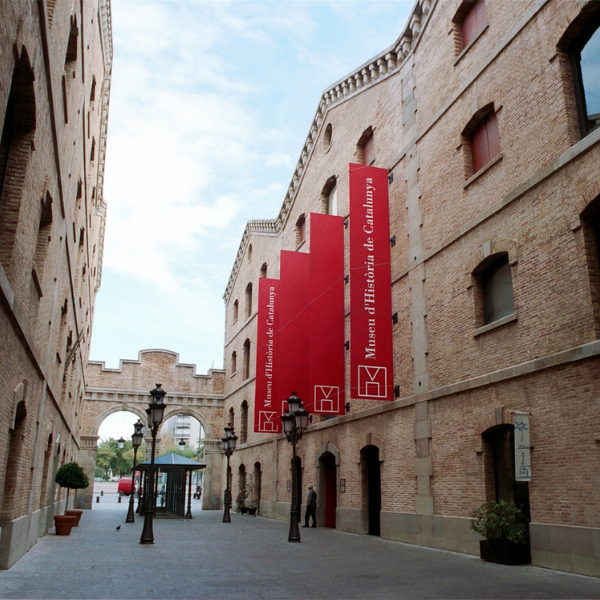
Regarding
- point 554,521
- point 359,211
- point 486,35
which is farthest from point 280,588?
point 486,35

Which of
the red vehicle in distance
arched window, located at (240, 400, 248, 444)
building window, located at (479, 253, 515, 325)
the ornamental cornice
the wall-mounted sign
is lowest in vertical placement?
the red vehicle in distance

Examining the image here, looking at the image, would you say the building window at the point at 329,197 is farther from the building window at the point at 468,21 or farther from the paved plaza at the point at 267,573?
the paved plaza at the point at 267,573

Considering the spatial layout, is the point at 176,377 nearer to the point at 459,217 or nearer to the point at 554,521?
the point at 459,217

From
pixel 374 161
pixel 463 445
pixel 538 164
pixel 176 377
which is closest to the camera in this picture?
pixel 538 164

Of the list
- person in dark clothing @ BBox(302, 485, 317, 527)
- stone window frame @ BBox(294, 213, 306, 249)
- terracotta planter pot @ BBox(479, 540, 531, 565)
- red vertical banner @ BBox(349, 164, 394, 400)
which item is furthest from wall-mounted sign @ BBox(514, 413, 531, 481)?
stone window frame @ BBox(294, 213, 306, 249)

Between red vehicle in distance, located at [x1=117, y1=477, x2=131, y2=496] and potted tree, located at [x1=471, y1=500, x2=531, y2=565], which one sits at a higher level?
potted tree, located at [x1=471, y1=500, x2=531, y2=565]

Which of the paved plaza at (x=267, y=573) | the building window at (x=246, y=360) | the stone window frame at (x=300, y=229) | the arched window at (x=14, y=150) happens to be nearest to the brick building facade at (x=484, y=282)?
the paved plaza at (x=267, y=573)

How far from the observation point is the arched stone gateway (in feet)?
123

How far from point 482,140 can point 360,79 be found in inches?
359

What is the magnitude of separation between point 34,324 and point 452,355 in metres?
8.98

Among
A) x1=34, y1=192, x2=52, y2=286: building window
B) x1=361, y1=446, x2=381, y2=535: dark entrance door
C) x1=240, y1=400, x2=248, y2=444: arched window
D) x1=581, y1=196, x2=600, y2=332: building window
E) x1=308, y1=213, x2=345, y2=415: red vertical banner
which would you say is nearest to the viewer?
x1=581, y1=196, x2=600, y2=332: building window

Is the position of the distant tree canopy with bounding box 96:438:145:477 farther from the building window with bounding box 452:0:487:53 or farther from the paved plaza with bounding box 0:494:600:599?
the building window with bounding box 452:0:487:53

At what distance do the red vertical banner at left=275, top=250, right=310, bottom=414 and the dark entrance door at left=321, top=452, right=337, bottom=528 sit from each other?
247 centimetres

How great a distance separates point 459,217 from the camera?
14336mm
